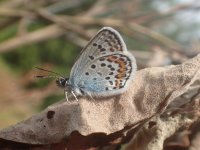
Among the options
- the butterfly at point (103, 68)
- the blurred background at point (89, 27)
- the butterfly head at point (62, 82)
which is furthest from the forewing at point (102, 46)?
the blurred background at point (89, 27)

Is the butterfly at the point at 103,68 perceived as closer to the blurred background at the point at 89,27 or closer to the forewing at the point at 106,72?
the forewing at the point at 106,72

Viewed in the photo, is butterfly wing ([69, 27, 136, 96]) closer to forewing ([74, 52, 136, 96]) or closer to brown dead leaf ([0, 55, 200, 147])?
forewing ([74, 52, 136, 96])

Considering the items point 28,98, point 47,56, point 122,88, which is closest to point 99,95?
point 122,88

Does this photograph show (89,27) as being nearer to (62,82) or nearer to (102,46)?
(62,82)

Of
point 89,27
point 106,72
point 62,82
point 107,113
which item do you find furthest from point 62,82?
point 89,27

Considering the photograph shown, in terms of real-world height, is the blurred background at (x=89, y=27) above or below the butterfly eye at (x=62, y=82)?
below

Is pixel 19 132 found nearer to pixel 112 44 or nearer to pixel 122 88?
pixel 122 88

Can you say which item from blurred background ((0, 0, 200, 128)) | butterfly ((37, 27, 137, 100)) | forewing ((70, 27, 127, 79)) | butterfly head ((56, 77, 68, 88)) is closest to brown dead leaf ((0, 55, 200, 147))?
butterfly ((37, 27, 137, 100))

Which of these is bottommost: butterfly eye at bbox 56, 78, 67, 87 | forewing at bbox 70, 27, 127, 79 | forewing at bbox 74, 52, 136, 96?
butterfly eye at bbox 56, 78, 67, 87
